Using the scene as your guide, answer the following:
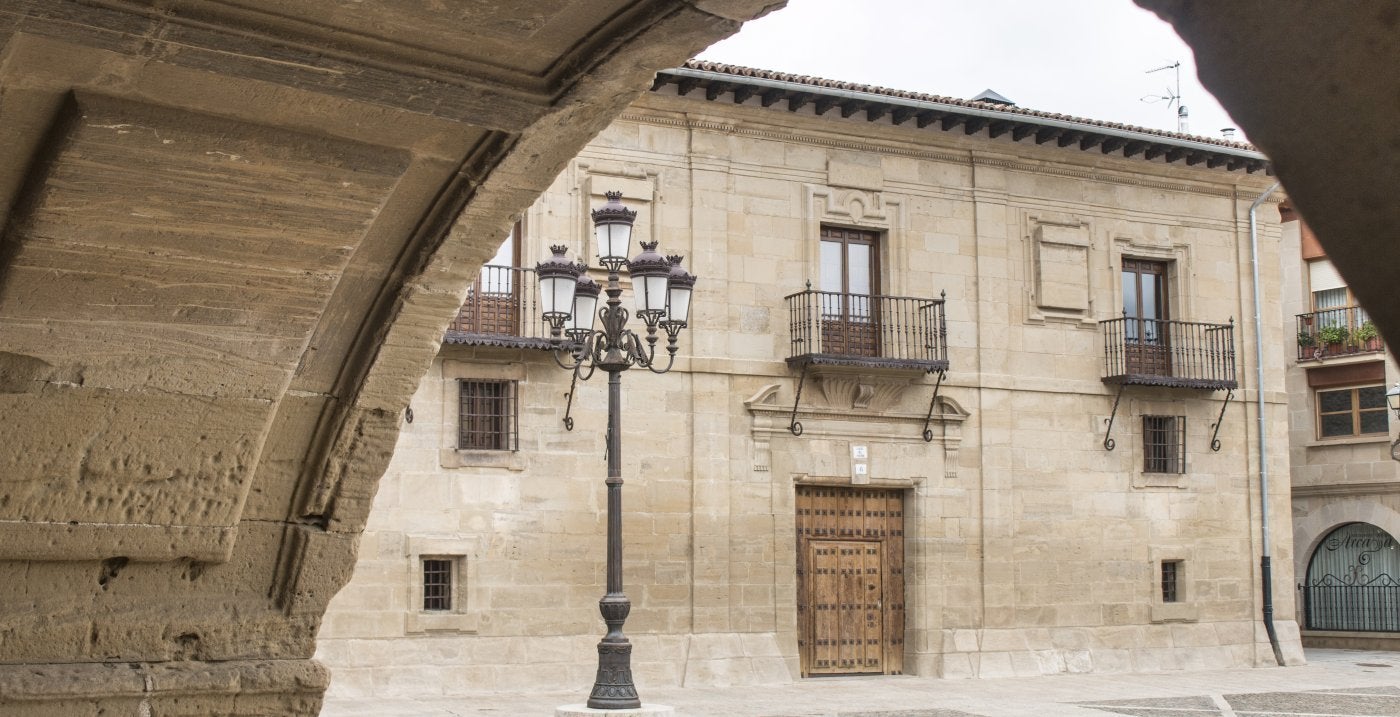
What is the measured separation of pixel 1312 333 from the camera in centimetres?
2514

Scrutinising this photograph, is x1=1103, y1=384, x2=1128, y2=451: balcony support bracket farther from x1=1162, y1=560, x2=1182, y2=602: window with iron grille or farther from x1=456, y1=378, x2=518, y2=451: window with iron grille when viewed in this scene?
x1=456, y1=378, x2=518, y2=451: window with iron grille

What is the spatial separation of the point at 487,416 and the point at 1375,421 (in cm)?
1558

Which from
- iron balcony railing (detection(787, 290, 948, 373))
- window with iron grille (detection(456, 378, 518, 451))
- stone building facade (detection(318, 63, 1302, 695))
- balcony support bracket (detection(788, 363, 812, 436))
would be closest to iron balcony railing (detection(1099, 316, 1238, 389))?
stone building facade (detection(318, 63, 1302, 695))

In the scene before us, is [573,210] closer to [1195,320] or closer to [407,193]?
[1195,320]

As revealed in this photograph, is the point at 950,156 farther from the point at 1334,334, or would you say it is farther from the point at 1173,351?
the point at 1334,334

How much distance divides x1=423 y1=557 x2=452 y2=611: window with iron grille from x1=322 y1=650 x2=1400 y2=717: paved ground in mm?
1021

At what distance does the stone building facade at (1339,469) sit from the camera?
23719mm

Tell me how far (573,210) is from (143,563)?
11.6m

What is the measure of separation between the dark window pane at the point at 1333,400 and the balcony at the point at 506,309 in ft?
49.4

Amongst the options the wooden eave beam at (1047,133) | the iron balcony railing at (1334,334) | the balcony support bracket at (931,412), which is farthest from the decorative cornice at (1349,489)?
the balcony support bracket at (931,412)

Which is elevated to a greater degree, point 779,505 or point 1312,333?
point 1312,333

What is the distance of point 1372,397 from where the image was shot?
79.4ft

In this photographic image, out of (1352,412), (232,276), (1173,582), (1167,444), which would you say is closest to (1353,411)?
(1352,412)

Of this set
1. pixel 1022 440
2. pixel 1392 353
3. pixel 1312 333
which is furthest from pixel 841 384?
pixel 1392 353
